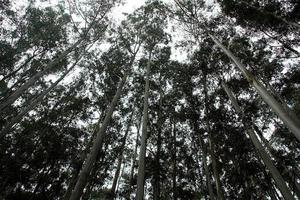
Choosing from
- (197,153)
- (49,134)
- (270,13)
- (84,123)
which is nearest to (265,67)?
(270,13)

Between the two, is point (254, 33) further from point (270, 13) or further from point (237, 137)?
point (237, 137)

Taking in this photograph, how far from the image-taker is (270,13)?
9.69 m

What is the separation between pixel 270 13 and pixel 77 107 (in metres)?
Result: 13.7

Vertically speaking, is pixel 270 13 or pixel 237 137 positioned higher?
pixel 270 13

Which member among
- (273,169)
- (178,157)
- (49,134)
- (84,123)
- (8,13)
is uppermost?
(8,13)

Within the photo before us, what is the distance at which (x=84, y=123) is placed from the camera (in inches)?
655

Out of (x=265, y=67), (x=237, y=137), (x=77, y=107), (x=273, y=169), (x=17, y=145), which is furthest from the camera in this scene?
(x=77, y=107)

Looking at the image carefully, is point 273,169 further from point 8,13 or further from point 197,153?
point 8,13

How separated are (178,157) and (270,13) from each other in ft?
→ 32.0

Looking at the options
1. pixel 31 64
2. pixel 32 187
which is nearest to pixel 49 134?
pixel 32 187

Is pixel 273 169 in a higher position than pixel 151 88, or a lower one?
lower

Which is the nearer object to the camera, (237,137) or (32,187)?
(237,137)

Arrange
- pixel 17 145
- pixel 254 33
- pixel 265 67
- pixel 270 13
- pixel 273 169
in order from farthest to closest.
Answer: pixel 17 145 < pixel 265 67 < pixel 254 33 < pixel 270 13 < pixel 273 169

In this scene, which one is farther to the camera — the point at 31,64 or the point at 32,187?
A: the point at 31,64
